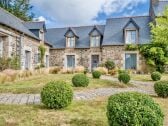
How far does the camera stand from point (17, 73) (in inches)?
658

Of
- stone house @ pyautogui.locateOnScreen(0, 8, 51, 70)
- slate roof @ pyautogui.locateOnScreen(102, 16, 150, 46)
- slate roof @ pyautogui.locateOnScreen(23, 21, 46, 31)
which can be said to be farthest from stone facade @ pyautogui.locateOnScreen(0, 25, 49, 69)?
slate roof @ pyautogui.locateOnScreen(102, 16, 150, 46)

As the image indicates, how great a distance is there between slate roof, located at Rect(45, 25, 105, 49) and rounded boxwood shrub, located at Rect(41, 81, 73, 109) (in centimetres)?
2269

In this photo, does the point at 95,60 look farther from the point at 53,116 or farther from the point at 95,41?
the point at 53,116

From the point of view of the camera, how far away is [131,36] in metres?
28.5

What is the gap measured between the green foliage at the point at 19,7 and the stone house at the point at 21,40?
11730mm

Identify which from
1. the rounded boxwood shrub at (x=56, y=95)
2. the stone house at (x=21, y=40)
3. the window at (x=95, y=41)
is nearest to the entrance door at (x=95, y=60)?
the window at (x=95, y=41)

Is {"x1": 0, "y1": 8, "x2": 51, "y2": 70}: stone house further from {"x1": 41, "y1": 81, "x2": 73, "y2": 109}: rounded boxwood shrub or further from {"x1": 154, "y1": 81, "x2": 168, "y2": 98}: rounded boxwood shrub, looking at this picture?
{"x1": 41, "y1": 81, "x2": 73, "y2": 109}: rounded boxwood shrub

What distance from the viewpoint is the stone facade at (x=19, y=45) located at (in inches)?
806

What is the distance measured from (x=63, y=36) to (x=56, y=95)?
2578 centimetres

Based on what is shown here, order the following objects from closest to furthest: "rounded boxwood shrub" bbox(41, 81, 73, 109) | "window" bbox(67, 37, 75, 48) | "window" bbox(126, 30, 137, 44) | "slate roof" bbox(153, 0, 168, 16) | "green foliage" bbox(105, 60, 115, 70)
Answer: "rounded boxwood shrub" bbox(41, 81, 73, 109)
"green foliage" bbox(105, 60, 115, 70)
"window" bbox(126, 30, 137, 44)
"slate roof" bbox(153, 0, 168, 16)
"window" bbox(67, 37, 75, 48)

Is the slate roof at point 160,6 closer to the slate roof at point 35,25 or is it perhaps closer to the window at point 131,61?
the window at point 131,61

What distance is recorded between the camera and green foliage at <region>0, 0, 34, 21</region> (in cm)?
4013

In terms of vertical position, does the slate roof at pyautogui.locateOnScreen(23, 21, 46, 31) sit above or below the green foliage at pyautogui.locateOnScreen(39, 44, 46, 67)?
above

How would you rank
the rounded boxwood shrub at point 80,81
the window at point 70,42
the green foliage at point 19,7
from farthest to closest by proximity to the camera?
the green foliage at point 19,7, the window at point 70,42, the rounded boxwood shrub at point 80,81
